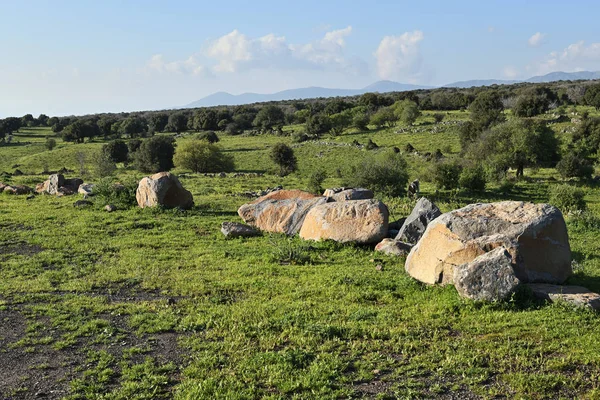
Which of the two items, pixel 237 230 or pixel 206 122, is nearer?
pixel 237 230

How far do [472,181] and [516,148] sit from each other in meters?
12.3

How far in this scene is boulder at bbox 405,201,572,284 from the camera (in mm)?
12445

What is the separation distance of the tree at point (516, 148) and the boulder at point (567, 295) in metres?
Result: 33.0

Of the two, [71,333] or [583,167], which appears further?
[583,167]

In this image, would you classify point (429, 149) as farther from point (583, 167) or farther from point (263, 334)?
point (263, 334)

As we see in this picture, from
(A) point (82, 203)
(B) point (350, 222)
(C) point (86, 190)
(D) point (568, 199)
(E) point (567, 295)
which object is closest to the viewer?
(E) point (567, 295)

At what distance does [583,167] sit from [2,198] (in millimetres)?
46944

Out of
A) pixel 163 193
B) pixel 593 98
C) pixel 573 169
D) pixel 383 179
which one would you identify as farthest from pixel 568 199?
pixel 593 98

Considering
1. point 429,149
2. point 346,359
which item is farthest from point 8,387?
point 429,149

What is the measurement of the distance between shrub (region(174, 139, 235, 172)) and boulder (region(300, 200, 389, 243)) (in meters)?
39.2

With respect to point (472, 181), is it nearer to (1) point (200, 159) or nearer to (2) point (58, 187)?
(2) point (58, 187)

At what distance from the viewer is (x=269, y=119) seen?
350 ft

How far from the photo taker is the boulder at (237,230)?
1998 cm

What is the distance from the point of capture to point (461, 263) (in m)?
12.5
